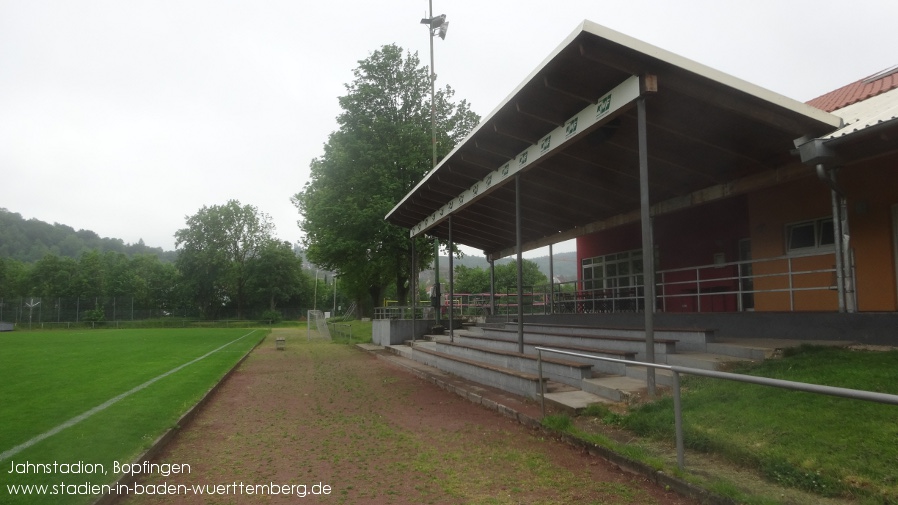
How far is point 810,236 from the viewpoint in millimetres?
11102

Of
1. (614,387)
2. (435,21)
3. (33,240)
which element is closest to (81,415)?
(614,387)

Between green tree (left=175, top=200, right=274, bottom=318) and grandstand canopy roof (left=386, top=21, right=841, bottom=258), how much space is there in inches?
2573

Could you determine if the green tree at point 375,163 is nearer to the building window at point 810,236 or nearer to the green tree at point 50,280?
the building window at point 810,236

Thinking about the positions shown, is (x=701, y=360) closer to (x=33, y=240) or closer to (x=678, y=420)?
(x=678, y=420)

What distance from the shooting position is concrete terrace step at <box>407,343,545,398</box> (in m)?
9.03

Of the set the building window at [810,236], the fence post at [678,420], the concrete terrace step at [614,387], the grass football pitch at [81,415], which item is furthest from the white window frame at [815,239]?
the grass football pitch at [81,415]

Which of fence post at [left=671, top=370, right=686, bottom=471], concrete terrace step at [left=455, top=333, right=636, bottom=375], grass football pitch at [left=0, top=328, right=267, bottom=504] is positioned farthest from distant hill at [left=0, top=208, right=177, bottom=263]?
fence post at [left=671, top=370, right=686, bottom=471]

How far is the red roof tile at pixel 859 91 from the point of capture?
1084cm

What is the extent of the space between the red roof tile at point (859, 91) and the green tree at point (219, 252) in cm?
7178

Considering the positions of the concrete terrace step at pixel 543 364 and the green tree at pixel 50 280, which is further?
the green tree at pixel 50 280

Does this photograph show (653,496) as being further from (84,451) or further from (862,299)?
(862,299)

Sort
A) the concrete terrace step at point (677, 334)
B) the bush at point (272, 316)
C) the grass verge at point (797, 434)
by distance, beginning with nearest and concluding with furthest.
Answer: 1. the grass verge at point (797, 434)
2. the concrete terrace step at point (677, 334)
3. the bush at point (272, 316)

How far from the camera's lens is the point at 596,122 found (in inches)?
319

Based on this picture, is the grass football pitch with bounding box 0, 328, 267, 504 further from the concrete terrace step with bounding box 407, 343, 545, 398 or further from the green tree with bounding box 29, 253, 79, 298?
the green tree with bounding box 29, 253, 79, 298
